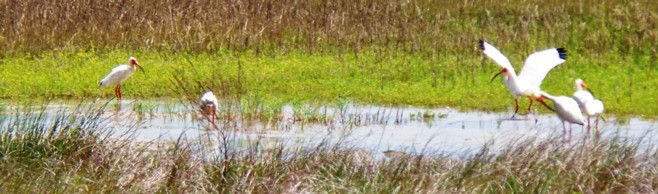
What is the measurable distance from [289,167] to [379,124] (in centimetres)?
450

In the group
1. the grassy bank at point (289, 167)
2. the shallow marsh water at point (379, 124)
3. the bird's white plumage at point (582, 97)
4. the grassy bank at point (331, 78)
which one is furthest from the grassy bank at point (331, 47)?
the grassy bank at point (289, 167)

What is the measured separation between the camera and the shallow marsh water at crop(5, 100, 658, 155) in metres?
12.0

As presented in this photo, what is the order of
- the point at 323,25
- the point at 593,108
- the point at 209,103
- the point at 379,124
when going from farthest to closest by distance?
1. the point at 323,25
2. the point at 379,124
3. the point at 593,108
4. the point at 209,103

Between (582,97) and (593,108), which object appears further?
(582,97)

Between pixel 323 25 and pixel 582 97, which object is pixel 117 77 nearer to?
pixel 323 25

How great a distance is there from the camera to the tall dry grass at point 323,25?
1833 centimetres

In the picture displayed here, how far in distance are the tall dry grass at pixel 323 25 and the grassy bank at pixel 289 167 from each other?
904cm

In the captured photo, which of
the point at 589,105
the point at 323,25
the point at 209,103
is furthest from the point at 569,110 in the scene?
the point at 323,25

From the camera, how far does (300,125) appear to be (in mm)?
12977

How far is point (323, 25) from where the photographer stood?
62.8ft

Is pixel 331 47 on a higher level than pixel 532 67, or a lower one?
higher

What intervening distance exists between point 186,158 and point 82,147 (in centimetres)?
70

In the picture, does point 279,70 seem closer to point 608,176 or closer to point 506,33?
point 506,33


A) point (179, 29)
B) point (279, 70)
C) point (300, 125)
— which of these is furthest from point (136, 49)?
point (300, 125)
